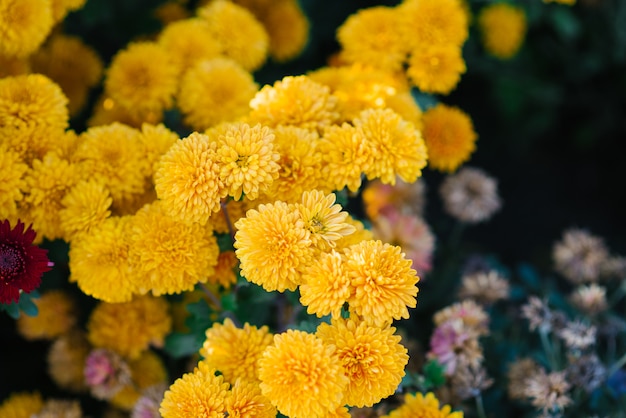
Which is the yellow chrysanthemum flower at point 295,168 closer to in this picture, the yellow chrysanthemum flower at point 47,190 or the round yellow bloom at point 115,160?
the round yellow bloom at point 115,160

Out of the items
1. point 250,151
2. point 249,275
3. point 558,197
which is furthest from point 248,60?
point 558,197

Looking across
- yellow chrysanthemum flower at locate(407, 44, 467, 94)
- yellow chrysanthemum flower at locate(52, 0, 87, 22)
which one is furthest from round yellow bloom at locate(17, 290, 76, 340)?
yellow chrysanthemum flower at locate(407, 44, 467, 94)

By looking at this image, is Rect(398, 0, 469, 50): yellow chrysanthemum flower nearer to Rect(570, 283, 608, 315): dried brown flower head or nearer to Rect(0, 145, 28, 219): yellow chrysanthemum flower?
Rect(570, 283, 608, 315): dried brown flower head

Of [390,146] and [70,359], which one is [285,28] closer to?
[390,146]

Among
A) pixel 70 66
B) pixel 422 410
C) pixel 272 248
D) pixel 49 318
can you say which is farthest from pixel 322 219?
pixel 70 66

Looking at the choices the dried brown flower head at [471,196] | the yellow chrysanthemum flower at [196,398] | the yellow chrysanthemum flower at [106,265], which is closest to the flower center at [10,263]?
the yellow chrysanthemum flower at [106,265]

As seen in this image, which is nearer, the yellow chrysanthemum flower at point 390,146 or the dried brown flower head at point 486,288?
the yellow chrysanthemum flower at point 390,146
